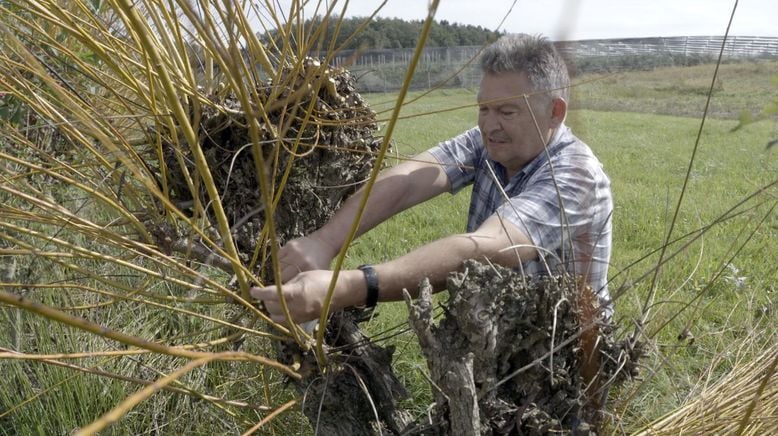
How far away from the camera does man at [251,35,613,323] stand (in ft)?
4.72

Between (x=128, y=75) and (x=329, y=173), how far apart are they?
641mm

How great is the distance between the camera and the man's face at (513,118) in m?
2.01

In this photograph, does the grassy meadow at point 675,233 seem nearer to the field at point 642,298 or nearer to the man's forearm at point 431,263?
the field at point 642,298

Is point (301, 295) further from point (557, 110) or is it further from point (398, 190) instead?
point (557, 110)

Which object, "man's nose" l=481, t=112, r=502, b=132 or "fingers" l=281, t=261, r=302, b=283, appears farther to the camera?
"man's nose" l=481, t=112, r=502, b=132

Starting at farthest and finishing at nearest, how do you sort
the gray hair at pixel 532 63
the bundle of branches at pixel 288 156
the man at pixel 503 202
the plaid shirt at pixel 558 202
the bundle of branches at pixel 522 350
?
the gray hair at pixel 532 63, the plaid shirt at pixel 558 202, the bundle of branches at pixel 288 156, the man at pixel 503 202, the bundle of branches at pixel 522 350

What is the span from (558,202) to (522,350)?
0.51 metres

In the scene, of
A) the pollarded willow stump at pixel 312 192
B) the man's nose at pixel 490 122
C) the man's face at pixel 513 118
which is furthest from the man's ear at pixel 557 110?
the pollarded willow stump at pixel 312 192

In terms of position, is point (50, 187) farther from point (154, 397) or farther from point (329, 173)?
point (329, 173)

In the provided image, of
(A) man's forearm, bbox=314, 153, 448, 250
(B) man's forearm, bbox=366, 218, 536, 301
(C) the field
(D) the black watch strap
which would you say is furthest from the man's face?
(D) the black watch strap

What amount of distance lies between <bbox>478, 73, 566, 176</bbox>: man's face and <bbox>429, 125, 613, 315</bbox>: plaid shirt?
5 cm

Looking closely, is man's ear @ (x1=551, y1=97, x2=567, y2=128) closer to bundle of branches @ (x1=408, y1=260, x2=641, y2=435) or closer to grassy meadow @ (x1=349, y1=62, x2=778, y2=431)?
grassy meadow @ (x1=349, y1=62, x2=778, y2=431)

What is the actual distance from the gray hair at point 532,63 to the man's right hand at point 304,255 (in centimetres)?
83

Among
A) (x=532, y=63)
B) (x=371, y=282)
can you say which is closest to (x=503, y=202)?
(x=532, y=63)
